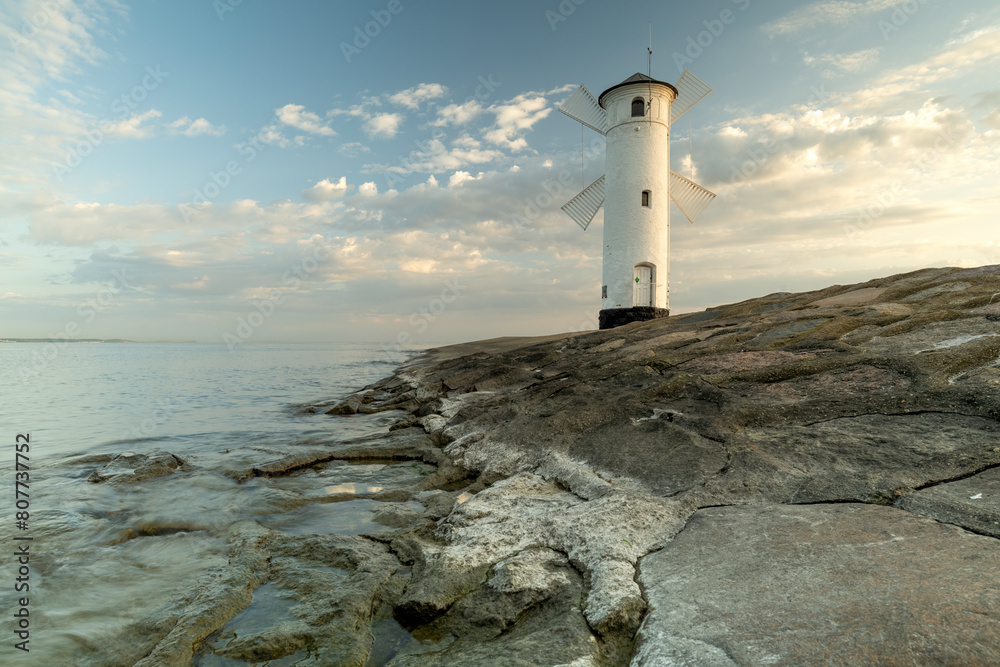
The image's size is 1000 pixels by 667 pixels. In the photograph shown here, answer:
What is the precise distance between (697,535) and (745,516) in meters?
0.41

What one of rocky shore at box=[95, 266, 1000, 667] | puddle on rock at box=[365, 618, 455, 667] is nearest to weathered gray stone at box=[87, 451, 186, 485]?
rocky shore at box=[95, 266, 1000, 667]

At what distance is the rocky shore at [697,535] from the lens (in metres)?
2.33

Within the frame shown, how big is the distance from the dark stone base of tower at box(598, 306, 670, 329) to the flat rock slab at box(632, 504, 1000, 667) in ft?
63.1

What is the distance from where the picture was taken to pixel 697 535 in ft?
11.2

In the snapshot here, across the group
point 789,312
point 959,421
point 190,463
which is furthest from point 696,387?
point 190,463

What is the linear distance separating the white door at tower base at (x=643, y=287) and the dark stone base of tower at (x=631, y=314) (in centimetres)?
31

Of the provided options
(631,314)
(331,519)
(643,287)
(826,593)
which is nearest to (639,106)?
(643,287)

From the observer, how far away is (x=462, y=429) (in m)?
8.19

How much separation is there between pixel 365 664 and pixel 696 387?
4.96 meters

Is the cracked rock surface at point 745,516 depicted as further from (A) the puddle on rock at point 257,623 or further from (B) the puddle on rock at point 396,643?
(A) the puddle on rock at point 257,623

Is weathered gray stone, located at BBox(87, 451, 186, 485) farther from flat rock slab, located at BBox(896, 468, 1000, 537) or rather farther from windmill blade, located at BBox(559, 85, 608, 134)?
windmill blade, located at BBox(559, 85, 608, 134)

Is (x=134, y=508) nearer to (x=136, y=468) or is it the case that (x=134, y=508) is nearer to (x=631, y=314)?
(x=136, y=468)

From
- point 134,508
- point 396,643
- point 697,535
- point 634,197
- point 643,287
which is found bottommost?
point 134,508

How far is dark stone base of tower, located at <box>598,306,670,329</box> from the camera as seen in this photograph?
22.2 meters
